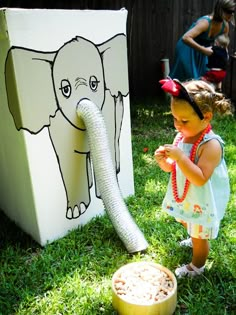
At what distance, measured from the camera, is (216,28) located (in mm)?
3844

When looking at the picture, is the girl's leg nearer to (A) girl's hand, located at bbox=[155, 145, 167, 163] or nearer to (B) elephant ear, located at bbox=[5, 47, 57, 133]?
(A) girl's hand, located at bbox=[155, 145, 167, 163]

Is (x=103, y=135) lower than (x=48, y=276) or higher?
higher

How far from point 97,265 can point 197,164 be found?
84 centimetres

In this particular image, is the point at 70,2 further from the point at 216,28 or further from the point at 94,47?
the point at 94,47

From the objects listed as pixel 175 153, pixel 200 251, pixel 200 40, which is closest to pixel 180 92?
pixel 175 153

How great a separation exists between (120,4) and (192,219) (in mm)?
4834

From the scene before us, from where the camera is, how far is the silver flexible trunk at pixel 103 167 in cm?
220

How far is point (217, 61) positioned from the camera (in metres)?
4.06

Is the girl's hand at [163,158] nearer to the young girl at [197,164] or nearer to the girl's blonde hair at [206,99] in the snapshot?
the young girl at [197,164]

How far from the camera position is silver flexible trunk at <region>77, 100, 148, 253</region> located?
2203 millimetres

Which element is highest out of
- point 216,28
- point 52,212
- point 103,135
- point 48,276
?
point 216,28

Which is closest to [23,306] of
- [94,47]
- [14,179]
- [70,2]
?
[14,179]

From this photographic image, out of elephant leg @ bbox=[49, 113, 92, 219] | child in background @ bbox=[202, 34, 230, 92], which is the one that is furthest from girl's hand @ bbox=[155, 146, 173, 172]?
child in background @ bbox=[202, 34, 230, 92]

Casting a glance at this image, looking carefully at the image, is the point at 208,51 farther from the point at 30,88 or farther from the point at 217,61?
the point at 30,88
